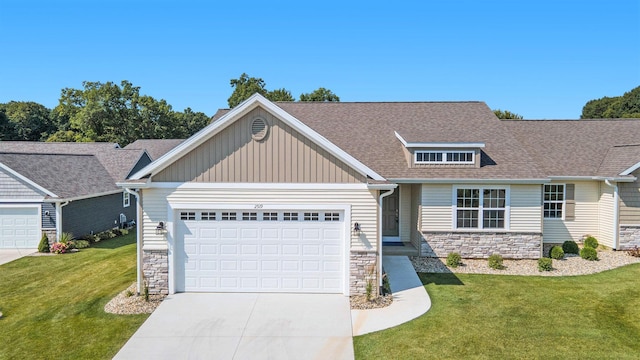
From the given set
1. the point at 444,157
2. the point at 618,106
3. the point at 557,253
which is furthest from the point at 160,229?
the point at 618,106

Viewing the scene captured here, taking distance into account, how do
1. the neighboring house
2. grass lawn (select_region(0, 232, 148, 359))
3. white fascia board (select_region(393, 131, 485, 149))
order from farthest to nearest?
the neighboring house
white fascia board (select_region(393, 131, 485, 149))
grass lawn (select_region(0, 232, 148, 359))

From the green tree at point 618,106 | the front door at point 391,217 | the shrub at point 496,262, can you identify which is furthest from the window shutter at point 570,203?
the green tree at point 618,106

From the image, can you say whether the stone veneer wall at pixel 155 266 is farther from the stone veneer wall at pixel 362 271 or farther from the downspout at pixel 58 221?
the downspout at pixel 58 221

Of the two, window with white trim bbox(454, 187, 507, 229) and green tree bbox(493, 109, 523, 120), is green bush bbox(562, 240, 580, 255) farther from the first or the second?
green tree bbox(493, 109, 523, 120)

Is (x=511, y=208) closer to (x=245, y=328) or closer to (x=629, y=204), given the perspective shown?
(x=629, y=204)

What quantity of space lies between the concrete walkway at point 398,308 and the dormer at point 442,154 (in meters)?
4.64

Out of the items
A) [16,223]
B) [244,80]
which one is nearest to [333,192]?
[16,223]

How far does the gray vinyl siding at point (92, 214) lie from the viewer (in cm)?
1752

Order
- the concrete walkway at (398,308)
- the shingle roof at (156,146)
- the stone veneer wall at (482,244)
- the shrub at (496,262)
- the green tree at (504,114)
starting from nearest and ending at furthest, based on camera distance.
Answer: the concrete walkway at (398,308)
the shrub at (496,262)
the stone veneer wall at (482,244)
the shingle roof at (156,146)
the green tree at (504,114)

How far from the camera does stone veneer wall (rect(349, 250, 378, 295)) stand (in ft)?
34.0

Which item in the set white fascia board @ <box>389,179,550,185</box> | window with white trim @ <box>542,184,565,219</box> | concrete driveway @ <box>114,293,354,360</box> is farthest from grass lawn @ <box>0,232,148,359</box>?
window with white trim @ <box>542,184,565,219</box>

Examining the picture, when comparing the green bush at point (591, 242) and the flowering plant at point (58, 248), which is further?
the flowering plant at point (58, 248)

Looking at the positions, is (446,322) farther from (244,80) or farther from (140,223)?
(244,80)

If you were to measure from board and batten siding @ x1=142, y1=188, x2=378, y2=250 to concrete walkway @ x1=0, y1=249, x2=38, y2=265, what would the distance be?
29.9 ft
